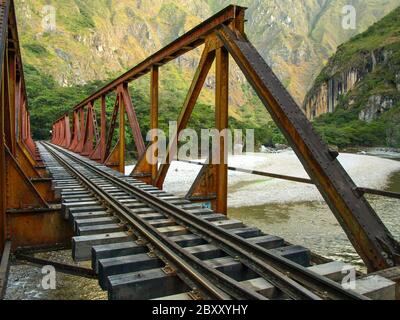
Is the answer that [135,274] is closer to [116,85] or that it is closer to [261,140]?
[116,85]

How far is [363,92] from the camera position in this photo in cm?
11488

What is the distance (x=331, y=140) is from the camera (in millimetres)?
80938

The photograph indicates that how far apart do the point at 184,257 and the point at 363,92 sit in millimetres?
123970

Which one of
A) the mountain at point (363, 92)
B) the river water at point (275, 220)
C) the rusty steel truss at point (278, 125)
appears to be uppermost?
the mountain at point (363, 92)

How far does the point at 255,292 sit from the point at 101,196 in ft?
15.5

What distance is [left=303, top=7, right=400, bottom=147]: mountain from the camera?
86.8m

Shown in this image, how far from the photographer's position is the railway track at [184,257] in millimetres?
2898

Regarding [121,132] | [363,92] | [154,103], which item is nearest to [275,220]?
[121,132]

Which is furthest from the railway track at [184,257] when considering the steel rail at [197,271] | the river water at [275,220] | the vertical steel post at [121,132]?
the vertical steel post at [121,132]

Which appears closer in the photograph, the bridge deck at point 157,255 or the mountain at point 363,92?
the bridge deck at point 157,255

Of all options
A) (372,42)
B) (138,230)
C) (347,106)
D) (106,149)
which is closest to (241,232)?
(138,230)

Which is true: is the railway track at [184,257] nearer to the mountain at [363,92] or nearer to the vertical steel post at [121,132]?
the vertical steel post at [121,132]

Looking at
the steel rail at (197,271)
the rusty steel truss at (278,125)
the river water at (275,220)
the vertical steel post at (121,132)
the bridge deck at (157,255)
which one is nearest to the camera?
the steel rail at (197,271)

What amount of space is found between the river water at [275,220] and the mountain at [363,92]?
5711 centimetres
